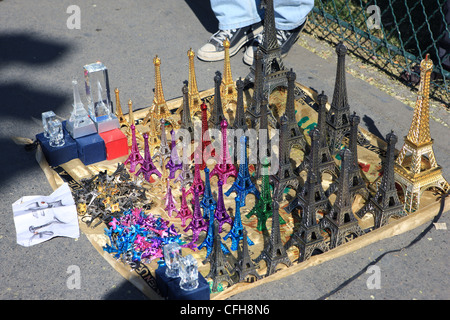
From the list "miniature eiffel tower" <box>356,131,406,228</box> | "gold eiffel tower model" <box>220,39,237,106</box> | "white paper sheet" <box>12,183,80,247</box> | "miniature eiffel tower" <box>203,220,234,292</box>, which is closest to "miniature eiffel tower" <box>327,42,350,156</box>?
"miniature eiffel tower" <box>356,131,406,228</box>

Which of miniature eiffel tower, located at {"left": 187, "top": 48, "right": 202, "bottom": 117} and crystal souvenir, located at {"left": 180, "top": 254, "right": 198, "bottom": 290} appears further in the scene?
miniature eiffel tower, located at {"left": 187, "top": 48, "right": 202, "bottom": 117}

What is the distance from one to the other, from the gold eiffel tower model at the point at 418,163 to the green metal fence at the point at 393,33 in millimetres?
2749

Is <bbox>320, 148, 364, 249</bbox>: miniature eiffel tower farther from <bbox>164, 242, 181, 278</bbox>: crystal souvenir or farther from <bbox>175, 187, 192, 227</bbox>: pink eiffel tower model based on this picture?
<bbox>164, 242, 181, 278</bbox>: crystal souvenir

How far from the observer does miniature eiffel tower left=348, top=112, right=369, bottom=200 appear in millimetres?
7332

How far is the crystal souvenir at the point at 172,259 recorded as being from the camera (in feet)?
20.6

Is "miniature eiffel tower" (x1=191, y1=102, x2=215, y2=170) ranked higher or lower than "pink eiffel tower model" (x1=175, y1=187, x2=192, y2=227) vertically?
higher

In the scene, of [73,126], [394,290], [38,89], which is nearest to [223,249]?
[394,290]

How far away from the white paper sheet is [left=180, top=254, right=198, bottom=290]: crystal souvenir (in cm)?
163

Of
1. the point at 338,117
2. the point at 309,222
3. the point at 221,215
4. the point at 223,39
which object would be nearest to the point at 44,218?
the point at 221,215

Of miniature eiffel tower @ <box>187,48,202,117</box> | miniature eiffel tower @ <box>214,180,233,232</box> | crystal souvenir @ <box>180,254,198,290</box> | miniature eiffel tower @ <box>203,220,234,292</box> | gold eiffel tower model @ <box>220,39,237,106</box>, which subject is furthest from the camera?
gold eiffel tower model @ <box>220,39,237,106</box>

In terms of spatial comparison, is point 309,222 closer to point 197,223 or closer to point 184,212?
point 197,223

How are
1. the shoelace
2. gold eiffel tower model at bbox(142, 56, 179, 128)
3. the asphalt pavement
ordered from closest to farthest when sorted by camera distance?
the asphalt pavement < gold eiffel tower model at bbox(142, 56, 179, 128) < the shoelace

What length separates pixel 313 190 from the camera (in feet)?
21.9
